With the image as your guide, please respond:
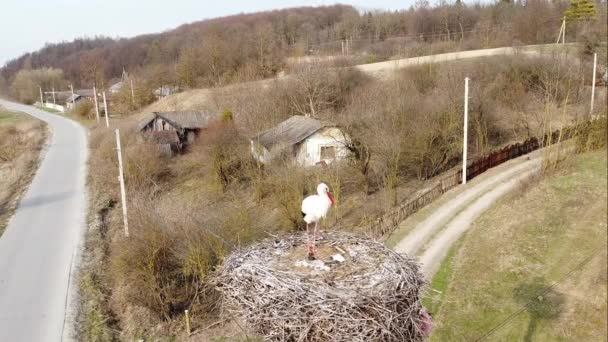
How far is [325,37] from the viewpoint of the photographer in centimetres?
8544

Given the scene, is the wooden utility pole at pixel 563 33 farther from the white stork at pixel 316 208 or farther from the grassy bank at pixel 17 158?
the grassy bank at pixel 17 158

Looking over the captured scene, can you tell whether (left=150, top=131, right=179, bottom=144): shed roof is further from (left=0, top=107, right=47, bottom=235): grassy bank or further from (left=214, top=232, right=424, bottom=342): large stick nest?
(left=214, top=232, right=424, bottom=342): large stick nest

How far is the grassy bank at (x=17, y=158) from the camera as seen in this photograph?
89.9 ft

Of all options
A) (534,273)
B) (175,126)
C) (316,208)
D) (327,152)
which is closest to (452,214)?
(534,273)

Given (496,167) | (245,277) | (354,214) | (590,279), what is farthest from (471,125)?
(245,277)

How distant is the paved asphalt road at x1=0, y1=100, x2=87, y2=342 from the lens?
47.1ft

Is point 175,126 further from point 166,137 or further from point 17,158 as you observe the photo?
point 17,158

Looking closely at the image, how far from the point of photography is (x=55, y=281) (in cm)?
1680

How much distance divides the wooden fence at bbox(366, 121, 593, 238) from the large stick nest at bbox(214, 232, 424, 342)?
10539 mm

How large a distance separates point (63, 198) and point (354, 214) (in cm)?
1543

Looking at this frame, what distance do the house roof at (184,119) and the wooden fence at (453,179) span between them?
21.1m

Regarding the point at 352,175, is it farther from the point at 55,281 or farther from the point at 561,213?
the point at 55,281

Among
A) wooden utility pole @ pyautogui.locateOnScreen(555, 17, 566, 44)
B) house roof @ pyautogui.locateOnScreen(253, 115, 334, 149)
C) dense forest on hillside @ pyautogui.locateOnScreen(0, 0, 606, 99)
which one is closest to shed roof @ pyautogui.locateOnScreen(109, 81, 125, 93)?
dense forest on hillside @ pyautogui.locateOnScreen(0, 0, 606, 99)

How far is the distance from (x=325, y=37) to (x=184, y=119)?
161 ft
